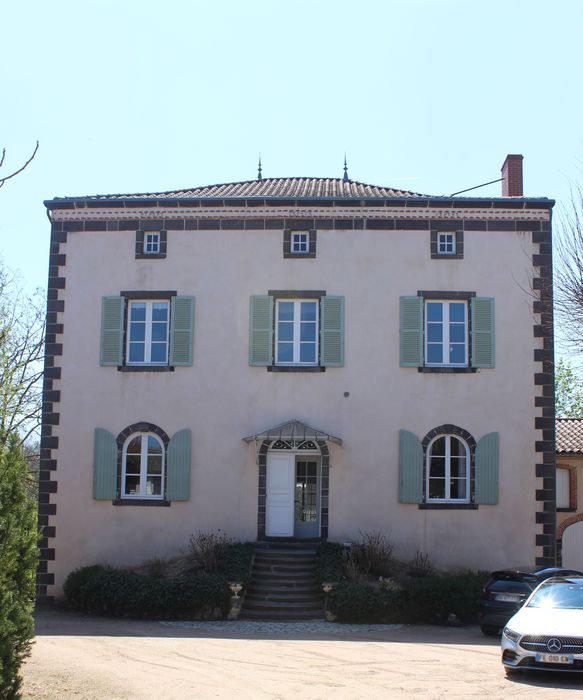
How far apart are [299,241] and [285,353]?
97.9 inches

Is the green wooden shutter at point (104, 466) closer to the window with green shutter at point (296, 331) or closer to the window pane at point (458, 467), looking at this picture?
the window with green shutter at point (296, 331)

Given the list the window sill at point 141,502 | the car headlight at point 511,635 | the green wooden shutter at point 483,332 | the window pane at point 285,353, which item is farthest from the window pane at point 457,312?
the car headlight at point 511,635

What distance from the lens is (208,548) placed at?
18.9m

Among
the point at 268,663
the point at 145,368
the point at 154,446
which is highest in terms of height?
the point at 145,368

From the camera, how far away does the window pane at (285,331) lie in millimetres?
20181

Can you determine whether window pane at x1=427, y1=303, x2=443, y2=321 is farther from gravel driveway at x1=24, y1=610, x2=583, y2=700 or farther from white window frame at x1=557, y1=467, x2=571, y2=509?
white window frame at x1=557, y1=467, x2=571, y2=509

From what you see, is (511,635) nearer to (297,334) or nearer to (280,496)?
(280,496)

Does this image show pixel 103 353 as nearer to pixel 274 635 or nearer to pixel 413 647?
pixel 274 635

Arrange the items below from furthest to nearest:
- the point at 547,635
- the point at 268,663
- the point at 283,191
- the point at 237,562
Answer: the point at 283,191 < the point at 237,562 < the point at 268,663 < the point at 547,635

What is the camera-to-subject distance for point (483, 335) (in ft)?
64.8

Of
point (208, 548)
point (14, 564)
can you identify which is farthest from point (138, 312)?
point (14, 564)

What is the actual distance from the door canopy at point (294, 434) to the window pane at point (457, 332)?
3340 millimetres

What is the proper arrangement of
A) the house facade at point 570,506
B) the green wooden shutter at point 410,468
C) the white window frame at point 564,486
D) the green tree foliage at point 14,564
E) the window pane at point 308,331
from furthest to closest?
the white window frame at point 564,486, the house facade at point 570,506, the window pane at point 308,331, the green wooden shutter at point 410,468, the green tree foliage at point 14,564

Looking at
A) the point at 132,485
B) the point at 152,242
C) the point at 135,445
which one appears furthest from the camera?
the point at 152,242
